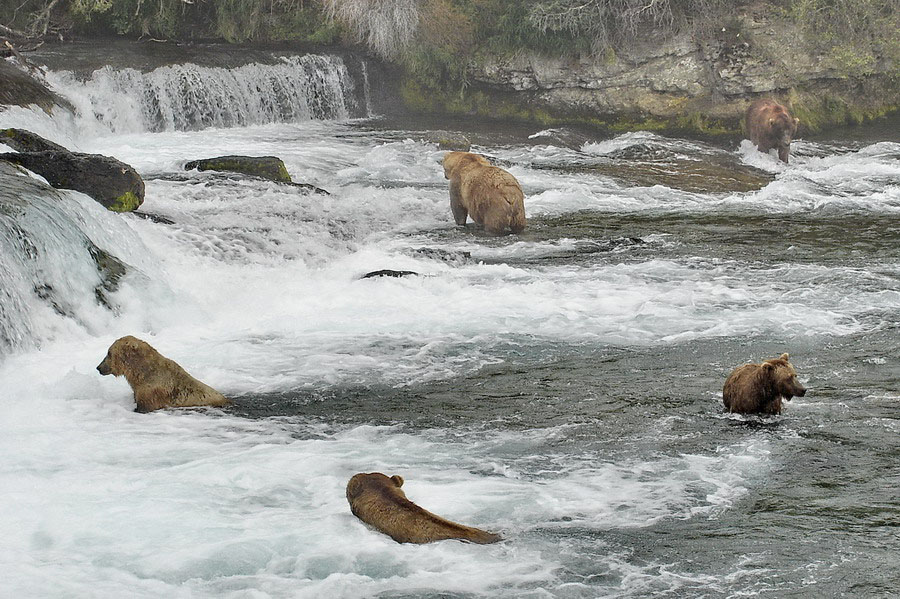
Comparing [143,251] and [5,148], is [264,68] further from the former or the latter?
[143,251]

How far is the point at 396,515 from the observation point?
440 cm

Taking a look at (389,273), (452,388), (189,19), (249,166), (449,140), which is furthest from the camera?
(189,19)

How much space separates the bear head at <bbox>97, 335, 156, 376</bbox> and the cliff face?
12.8m

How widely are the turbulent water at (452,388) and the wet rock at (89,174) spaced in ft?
1.03

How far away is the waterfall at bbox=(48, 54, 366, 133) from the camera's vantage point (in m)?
15.4

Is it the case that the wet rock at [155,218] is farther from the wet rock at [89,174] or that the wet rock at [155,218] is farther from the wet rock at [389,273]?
the wet rock at [389,273]

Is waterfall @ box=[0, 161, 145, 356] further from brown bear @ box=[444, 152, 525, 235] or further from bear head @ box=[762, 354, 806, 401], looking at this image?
bear head @ box=[762, 354, 806, 401]

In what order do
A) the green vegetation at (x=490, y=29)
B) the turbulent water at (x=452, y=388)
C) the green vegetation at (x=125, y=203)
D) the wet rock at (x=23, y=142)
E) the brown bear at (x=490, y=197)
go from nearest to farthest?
1. the turbulent water at (x=452, y=388)
2. the green vegetation at (x=125, y=203)
3. the wet rock at (x=23, y=142)
4. the brown bear at (x=490, y=197)
5. the green vegetation at (x=490, y=29)

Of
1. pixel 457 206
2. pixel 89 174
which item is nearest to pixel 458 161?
pixel 457 206

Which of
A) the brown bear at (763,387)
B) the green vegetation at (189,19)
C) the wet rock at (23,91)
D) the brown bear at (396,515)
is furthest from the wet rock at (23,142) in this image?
the brown bear at (763,387)

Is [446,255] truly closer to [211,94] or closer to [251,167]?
[251,167]

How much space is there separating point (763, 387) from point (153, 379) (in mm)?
3496

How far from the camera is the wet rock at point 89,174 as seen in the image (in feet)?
32.5

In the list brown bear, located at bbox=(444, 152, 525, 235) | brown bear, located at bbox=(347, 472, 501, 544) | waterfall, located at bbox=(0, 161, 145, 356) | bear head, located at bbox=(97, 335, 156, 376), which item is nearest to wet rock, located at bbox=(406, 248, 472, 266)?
brown bear, located at bbox=(444, 152, 525, 235)
